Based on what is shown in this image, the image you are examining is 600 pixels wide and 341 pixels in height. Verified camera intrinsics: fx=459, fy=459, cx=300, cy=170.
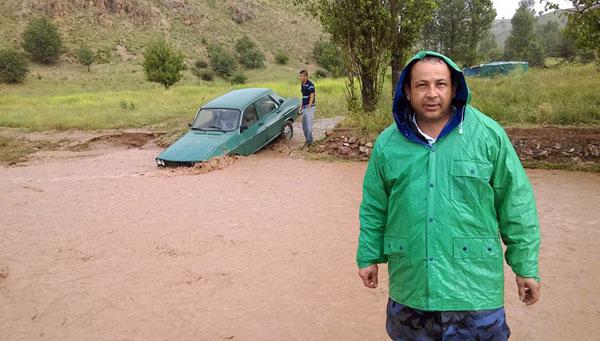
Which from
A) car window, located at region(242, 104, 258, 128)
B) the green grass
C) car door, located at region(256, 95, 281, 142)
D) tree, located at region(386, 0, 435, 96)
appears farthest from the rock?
tree, located at region(386, 0, 435, 96)

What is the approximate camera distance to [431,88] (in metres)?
2.16

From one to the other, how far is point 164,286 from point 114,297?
48 centimetres

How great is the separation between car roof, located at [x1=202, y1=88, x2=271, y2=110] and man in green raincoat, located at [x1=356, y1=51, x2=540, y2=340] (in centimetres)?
885

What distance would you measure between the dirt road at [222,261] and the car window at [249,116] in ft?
6.19

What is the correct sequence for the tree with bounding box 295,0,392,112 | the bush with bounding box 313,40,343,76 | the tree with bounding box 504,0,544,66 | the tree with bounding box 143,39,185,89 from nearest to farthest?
the tree with bounding box 295,0,392,112
the tree with bounding box 143,39,185,89
the tree with bounding box 504,0,544,66
the bush with bounding box 313,40,343,76

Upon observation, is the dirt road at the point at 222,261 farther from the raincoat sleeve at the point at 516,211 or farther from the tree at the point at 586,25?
the tree at the point at 586,25

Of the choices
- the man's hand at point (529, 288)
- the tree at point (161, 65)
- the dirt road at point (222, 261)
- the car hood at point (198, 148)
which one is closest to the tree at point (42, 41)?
the tree at point (161, 65)

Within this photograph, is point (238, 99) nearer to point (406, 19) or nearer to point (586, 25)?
point (406, 19)

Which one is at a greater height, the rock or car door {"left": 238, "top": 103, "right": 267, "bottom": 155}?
car door {"left": 238, "top": 103, "right": 267, "bottom": 155}

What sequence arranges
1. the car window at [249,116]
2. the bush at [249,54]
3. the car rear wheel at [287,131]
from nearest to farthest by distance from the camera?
1. the car window at [249,116]
2. the car rear wheel at [287,131]
3. the bush at [249,54]

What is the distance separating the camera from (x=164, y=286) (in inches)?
187

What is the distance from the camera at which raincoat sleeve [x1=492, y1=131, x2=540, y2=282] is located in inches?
81.1

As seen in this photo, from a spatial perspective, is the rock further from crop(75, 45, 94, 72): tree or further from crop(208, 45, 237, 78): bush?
crop(75, 45, 94, 72): tree

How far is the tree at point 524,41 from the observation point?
136ft
